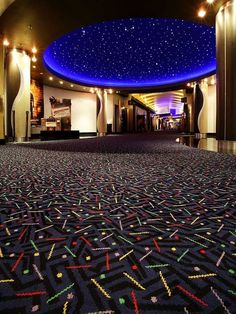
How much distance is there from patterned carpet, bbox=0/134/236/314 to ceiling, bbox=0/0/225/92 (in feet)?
17.9

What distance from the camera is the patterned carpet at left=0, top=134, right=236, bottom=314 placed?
1.93 ft

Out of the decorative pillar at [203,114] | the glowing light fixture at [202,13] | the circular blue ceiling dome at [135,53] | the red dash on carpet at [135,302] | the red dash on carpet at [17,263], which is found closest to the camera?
the red dash on carpet at [135,302]

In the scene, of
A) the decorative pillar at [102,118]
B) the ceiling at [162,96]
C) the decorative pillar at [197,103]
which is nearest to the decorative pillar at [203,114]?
the decorative pillar at [197,103]

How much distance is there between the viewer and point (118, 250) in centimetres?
84

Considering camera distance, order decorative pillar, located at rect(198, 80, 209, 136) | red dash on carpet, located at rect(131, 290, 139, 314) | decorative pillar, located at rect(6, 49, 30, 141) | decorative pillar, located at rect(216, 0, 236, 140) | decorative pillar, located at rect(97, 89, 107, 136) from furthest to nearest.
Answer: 1. decorative pillar, located at rect(97, 89, 107, 136)
2. decorative pillar, located at rect(198, 80, 209, 136)
3. decorative pillar, located at rect(6, 49, 30, 141)
4. decorative pillar, located at rect(216, 0, 236, 140)
5. red dash on carpet, located at rect(131, 290, 139, 314)

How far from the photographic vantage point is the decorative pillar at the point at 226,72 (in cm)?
473

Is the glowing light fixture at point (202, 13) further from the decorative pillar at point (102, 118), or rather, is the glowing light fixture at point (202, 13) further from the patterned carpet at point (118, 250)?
the decorative pillar at point (102, 118)

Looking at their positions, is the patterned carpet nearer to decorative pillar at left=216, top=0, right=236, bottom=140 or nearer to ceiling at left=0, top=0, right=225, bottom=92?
decorative pillar at left=216, top=0, right=236, bottom=140

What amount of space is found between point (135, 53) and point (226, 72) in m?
6.26

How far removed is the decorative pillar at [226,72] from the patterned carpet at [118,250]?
362 cm

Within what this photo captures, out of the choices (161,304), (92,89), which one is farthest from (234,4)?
(92,89)

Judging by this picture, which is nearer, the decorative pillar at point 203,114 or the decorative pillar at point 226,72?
A: the decorative pillar at point 226,72

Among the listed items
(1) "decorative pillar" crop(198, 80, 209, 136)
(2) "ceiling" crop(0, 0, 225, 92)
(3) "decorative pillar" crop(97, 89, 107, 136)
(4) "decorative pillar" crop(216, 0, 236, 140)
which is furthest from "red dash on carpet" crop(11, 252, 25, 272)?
(3) "decorative pillar" crop(97, 89, 107, 136)

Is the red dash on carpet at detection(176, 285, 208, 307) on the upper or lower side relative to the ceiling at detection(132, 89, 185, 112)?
lower
